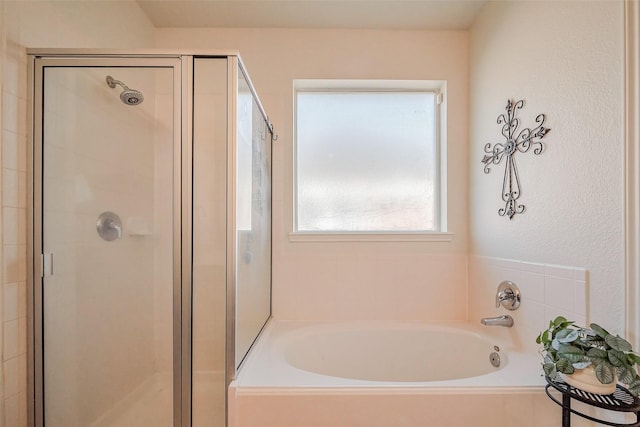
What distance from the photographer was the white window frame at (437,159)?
1.98 meters

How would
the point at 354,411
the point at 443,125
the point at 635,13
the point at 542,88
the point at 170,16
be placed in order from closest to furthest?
the point at 635,13 → the point at 354,411 → the point at 542,88 → the point at 170,16 → the point at 443,125

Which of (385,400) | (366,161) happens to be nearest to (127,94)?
(366,161)

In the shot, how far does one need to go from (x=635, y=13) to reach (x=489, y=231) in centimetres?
108

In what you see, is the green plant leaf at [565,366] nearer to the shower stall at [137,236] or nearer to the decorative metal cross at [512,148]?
the decorative metal cross at [512,148]

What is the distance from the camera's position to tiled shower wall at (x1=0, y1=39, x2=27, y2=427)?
1126 mm

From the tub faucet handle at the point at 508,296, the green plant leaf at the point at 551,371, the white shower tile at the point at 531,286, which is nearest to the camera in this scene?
the green plant leaf at the point at 551,371

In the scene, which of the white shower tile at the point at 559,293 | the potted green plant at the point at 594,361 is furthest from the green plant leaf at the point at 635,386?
the white shower tile at the point at 559,293

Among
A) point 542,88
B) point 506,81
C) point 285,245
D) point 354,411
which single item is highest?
point 506,81

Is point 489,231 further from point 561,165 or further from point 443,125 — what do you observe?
point 443,125

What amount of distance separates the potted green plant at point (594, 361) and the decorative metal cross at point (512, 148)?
70 centimetres

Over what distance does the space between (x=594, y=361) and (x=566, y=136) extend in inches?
32.7

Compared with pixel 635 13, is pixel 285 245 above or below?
below

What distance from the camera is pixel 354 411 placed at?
3.67 ft

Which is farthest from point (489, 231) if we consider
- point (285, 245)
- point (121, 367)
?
point (121, 367)
